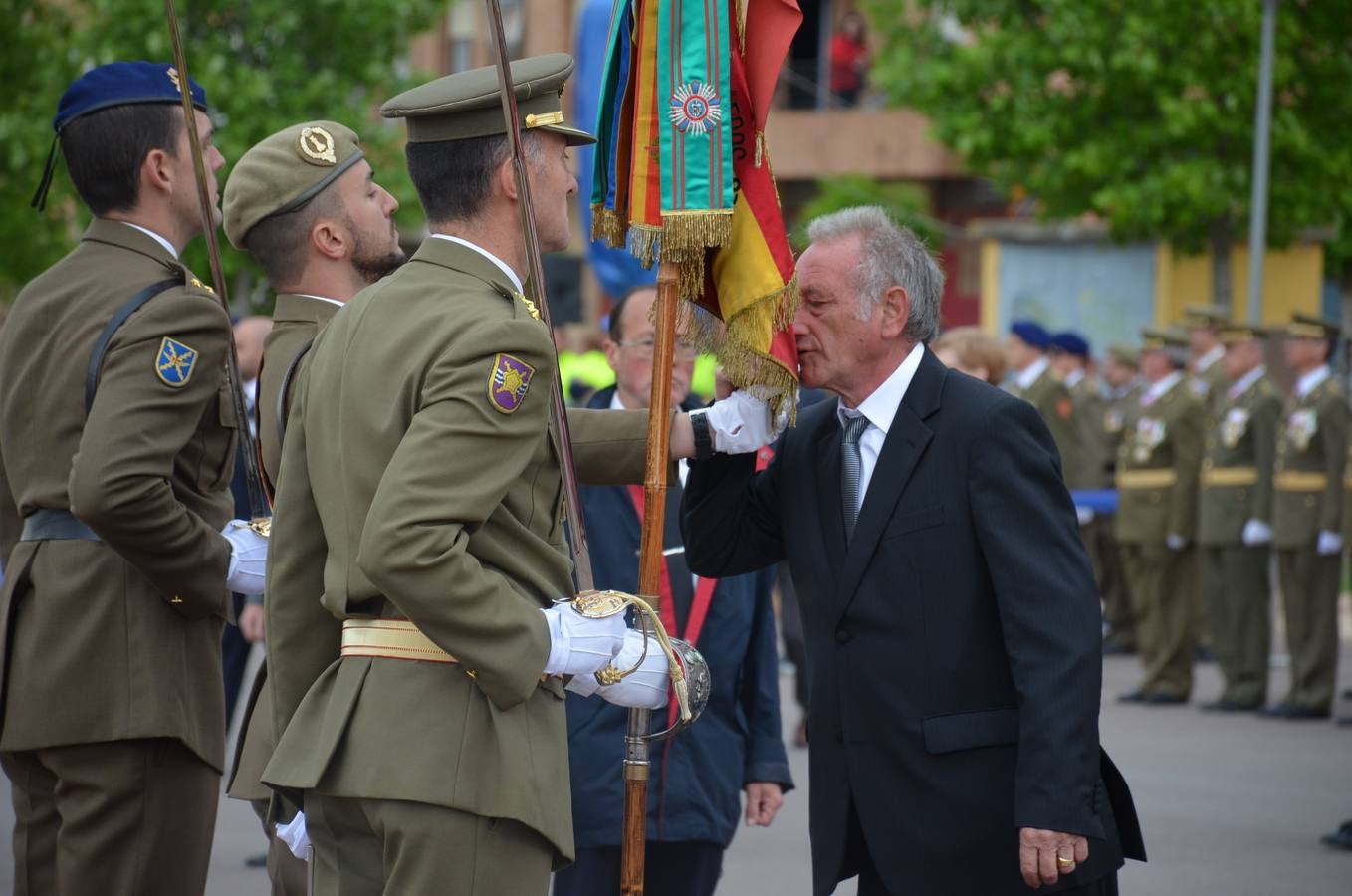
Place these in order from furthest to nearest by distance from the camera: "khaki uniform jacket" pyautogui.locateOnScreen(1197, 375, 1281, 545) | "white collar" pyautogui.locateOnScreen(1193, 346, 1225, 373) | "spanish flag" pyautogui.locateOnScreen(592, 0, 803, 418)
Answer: "white collar" pyautogui.locateOnScreen(1193, 346, 1225, 373) → "khaki uniform jacket" pyautogui.locateOnScreen(1197, 375, 1281, 545) → "spanish flag" pyautogui.locateOnScreen(592, 0, 803, 418)

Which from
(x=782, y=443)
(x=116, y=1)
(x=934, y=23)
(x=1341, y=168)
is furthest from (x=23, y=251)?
(x=782, y=443)

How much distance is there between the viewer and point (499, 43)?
327cm

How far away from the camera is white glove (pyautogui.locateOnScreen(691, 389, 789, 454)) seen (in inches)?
152

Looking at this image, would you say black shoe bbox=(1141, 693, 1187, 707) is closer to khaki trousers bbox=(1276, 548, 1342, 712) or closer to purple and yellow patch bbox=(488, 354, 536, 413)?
khaki trousers bbox=(1276, 548, 1342, 712)

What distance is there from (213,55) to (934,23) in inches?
397

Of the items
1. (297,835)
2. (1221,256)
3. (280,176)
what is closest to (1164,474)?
(1221,256)

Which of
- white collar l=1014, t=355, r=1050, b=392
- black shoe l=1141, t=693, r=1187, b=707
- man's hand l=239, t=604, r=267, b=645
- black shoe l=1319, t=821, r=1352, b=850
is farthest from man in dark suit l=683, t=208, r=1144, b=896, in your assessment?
white collar l=1014, t=355, r=1050, b=392

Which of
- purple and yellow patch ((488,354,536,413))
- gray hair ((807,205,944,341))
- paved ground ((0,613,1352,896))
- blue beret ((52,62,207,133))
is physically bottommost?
paved ground ((0,613,1352,896))

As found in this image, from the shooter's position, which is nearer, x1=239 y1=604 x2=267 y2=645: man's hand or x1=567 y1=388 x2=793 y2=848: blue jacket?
x1=567 y1=388 x2=793 y2=848: blue jacket

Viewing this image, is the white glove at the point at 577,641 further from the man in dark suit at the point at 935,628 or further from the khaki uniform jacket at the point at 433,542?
the man in dark suit at the point at 935,628

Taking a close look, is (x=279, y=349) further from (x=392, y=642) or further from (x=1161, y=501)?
(x=1161, y=501)

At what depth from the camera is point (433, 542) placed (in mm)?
2885

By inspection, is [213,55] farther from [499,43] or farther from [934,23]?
[499,43]

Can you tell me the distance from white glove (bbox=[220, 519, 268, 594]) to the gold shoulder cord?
1.17 m
